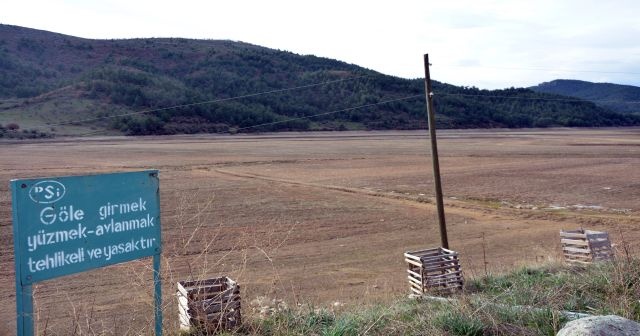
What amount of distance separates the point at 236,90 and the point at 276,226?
328 feet

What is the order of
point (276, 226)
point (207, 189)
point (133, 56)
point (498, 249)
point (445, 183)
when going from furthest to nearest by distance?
point (133, 56), point (445, 183), point (207, 189), point (276, 226), point (498, 249)

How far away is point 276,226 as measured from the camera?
21.4 meters

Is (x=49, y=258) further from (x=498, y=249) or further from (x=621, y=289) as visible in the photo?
(x=498, y=249)

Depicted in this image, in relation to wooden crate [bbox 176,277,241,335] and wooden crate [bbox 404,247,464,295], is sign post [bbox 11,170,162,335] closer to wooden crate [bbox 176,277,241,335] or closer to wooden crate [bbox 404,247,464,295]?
wooden crate [bbox 176,277,241,335]

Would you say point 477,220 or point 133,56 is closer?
point 477,220

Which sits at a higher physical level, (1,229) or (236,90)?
(236,90)

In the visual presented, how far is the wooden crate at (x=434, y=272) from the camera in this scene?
1103 cm

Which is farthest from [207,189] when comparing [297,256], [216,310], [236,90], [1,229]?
[236,90]

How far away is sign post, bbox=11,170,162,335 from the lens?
183 inches

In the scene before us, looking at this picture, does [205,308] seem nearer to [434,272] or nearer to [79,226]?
[79,226]

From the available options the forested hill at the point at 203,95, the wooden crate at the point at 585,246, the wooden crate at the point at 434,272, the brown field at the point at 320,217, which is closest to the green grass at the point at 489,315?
the brown field at the point at 320,217

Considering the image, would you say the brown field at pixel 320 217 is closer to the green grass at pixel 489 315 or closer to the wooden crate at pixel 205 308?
the wooden crate at pixel 205 308

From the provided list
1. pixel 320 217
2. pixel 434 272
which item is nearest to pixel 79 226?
pixel 434 272

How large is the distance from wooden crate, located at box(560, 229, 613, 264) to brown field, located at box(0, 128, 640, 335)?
4.33 ft
